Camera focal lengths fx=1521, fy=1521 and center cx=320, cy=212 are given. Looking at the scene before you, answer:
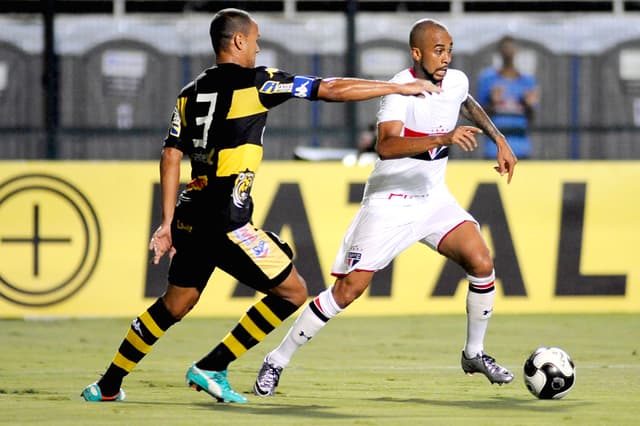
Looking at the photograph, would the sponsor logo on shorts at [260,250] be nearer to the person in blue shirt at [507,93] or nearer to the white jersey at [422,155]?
the white jersey at [422,155]

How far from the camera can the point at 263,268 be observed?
793cm

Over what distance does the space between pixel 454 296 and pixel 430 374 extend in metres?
3.96

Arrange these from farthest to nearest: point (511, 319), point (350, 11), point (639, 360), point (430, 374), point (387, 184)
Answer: point (350, 11)
point (511, 319)
point (639, 360)
point (430, 374)
point (387, 184)

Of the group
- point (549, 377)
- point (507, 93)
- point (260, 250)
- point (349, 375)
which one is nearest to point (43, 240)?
point (349, 375)

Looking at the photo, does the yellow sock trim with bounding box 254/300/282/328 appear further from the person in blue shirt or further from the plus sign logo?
the person in blue shirt

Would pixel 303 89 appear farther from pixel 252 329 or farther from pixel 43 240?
pixel 43 240

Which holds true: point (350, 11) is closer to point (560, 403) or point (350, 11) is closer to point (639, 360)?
point (639, 360)

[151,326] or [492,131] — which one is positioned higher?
[492,131]

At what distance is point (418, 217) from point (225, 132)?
1495mm

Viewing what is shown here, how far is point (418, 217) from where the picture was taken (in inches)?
347

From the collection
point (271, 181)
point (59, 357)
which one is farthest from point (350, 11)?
point (59, 357)

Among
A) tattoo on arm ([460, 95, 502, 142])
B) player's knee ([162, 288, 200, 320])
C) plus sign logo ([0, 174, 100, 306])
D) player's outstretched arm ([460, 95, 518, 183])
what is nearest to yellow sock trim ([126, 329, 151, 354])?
player's knee ([162, 288, 200, 320])

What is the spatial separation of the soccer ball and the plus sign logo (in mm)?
5899

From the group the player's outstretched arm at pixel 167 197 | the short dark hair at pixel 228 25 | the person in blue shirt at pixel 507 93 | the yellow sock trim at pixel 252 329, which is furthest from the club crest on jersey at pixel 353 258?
the person in blue shirt at pixel 507 93
